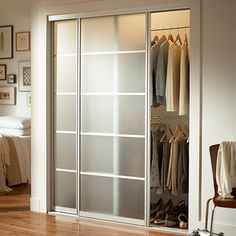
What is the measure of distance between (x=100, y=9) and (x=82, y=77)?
2.32 ft

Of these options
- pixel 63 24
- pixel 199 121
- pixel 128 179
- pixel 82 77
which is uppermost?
pixel 63 24

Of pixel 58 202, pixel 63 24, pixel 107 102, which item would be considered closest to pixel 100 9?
pixel 63 24

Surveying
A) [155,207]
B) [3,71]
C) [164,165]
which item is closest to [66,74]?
[164,165]

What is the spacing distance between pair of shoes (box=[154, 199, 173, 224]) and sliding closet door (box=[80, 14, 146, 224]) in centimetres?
19

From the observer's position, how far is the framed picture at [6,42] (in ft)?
24.7

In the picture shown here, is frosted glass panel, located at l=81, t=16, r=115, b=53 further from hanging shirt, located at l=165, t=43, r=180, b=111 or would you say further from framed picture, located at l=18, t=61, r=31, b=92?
framed picture, located at l=18, t=61, r=31, b=92

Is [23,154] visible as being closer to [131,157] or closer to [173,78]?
[131,157]

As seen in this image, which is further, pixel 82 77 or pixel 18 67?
pixel 18 67

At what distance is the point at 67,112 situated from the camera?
16.8 feet

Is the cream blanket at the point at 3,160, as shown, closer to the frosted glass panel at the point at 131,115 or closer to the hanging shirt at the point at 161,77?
the frosted glass panel at the point at 131,115

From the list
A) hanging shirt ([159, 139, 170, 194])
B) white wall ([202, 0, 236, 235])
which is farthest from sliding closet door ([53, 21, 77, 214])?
white wall ([202, 0, 236, 235])

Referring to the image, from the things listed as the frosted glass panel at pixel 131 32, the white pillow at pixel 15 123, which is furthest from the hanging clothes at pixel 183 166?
the white pillow at pixel 15 123

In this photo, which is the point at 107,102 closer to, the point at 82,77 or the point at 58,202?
the point at 82,77

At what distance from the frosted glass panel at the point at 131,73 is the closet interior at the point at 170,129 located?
0.11m
